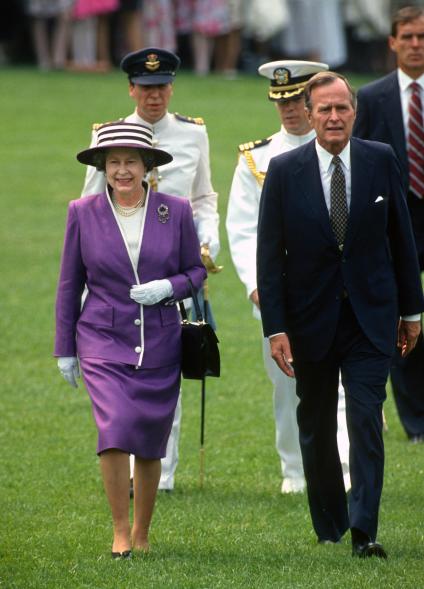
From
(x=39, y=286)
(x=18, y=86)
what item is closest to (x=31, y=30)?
(x=18, y=86)

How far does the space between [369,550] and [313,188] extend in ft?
5.19

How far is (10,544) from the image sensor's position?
812 cm

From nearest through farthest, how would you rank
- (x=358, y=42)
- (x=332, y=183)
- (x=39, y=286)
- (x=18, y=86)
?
(x=332, y=183), (x=39, y=286), (x=18, y=86), (x=358, y=42)

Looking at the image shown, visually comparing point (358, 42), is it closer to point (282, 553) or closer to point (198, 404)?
point (198, 404)

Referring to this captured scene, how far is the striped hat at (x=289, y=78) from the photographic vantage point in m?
9.02

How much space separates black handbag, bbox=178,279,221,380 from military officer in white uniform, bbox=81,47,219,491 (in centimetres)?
126

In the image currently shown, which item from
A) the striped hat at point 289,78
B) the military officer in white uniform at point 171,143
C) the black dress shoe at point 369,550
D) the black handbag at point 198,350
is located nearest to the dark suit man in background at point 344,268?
the black dress shoe at point 369,550

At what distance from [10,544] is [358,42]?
2052 cm

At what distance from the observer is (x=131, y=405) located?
25.3 ft

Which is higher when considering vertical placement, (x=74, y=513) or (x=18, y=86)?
(x=18, y=86)

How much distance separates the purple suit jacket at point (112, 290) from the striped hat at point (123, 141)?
0.21 metres

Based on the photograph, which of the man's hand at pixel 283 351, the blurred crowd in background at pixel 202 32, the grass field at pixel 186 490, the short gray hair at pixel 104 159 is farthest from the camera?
the blurred crowd in background at pixel 202 32

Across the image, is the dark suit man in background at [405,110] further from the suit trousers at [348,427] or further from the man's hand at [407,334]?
the suit trousers at [348,427]

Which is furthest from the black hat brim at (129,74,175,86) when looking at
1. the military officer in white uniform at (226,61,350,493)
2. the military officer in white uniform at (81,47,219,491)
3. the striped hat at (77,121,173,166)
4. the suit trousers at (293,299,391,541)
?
the suit trousers at (293,299,391,541)
